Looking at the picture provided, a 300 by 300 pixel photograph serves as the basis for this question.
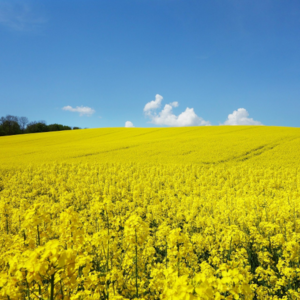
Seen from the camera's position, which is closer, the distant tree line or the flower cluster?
the flower cluster

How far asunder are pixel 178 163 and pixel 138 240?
48.5ft

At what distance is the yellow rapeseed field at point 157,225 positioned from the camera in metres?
2.53

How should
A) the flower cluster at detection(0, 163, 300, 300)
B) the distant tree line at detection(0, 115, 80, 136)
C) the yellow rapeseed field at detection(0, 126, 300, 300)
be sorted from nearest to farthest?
1. the flower cluster at detection(0, 163, 300, 300)
2. the yellow rapeseed field at detection(0, 126, 300, 300)
3. the distant tree line at detection(0, 115, 80, 136)

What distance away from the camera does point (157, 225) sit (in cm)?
815

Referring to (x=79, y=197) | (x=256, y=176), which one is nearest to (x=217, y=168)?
(x=256, y=176)

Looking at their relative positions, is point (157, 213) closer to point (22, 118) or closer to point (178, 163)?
point (178, 163)

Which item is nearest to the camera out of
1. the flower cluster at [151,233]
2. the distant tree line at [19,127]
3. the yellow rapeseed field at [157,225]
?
the flower cluster at [151,233]

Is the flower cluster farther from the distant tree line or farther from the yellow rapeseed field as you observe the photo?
the distant tree line

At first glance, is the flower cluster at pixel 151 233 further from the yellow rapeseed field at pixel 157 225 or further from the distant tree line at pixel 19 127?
the distant tree line at pixel 19 127

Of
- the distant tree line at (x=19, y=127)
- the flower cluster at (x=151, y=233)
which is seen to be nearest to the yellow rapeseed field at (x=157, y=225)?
the flower cluster at (x=151, y=233)

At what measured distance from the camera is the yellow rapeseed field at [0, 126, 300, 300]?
8.29 ft

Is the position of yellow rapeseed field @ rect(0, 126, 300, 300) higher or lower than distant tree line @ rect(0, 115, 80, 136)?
lower

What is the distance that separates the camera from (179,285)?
5.89ft

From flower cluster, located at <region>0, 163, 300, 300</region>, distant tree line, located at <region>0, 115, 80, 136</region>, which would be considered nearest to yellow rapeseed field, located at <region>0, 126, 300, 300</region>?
flower cluster, located at <region>0, 163, 300, 300</region>
